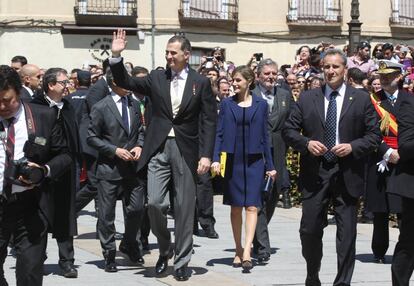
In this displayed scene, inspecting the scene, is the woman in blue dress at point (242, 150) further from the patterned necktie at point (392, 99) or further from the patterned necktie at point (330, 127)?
the patterned necktie at point (330, 127)

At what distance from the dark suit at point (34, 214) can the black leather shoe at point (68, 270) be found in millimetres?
3116

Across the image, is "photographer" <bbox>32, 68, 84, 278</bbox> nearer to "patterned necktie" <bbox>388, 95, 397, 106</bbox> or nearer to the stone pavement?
the stone pavement

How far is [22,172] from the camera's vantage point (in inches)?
289

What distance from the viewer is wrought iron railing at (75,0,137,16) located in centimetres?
3138

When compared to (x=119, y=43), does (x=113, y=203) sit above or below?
below

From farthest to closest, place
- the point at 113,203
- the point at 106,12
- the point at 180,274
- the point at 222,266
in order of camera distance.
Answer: the point at 106,12, the point at 222,266, the point at 113,203, the point at 180,274

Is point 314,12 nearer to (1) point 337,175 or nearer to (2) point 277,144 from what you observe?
(2) point 277,144

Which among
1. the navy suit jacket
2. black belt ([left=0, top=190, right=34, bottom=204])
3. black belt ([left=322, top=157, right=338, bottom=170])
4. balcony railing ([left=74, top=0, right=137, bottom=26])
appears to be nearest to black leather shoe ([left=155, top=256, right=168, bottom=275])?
the navy suit jacket

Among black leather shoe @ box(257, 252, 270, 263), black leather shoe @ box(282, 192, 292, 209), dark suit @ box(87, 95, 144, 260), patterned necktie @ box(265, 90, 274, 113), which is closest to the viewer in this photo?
dark suit @ box(87, 95, 144, 260)

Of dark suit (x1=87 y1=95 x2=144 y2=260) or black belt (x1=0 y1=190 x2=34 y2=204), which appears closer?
black belt (x1=0 y1=190 x2=34 y2=204)

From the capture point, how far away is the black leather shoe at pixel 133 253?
1164 cm

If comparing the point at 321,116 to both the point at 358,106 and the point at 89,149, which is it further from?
the point at 89,149

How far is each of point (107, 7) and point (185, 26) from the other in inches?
87.3

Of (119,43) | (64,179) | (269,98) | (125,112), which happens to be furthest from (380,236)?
(64,179)
